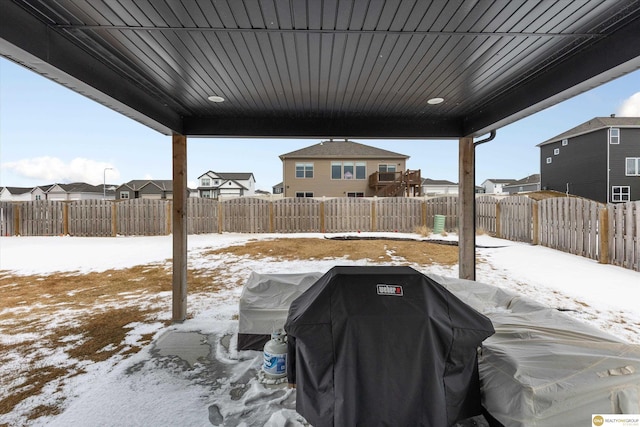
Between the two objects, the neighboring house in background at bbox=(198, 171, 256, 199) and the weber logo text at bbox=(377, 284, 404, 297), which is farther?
the neighboring house in background at bbox=(198, 171, 256, 199)

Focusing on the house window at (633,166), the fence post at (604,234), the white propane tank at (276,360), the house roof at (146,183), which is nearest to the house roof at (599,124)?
the house window at (633,166)

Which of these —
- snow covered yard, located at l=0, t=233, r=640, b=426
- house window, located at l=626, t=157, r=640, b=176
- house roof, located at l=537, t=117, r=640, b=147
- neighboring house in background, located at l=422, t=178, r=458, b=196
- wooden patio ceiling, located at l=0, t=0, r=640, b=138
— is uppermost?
house roof, located at l=537, t=117, r=640, b=147

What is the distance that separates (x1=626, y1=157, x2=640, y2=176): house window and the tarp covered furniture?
23.3 metres

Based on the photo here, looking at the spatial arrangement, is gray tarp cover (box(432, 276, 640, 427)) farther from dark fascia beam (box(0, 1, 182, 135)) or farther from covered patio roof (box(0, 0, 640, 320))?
dark fascia beam (box(0, 1, 182, 135))

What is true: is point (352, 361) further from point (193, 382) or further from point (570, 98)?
point (570, 98)

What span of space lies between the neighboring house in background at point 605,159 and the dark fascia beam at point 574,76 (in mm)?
20230

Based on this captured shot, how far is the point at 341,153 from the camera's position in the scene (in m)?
19.2

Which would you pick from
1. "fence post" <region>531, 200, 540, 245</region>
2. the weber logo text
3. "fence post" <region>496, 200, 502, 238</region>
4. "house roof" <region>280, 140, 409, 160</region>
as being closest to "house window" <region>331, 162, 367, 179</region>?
"house roof" <region>280, 140, 409, 160</region>

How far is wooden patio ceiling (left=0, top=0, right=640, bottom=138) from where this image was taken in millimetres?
1941

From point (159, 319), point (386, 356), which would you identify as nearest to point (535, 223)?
point (386, 356)

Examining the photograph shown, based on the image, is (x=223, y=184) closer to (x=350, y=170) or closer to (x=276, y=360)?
(x=350, y=170)

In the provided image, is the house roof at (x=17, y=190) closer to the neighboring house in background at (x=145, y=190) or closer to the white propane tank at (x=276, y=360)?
the neighboring house in background at (x=145, y=190)

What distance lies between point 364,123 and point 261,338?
3.09 m

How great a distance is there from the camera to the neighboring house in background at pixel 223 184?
35.5m
